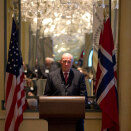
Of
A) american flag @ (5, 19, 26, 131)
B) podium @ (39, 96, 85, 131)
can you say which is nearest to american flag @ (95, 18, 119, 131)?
american flag @ (5, 19, 26, 131)

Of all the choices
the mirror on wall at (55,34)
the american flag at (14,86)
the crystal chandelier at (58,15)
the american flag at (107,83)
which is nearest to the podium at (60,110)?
the american flag at (107,83)

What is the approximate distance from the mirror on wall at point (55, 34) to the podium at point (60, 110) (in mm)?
2868

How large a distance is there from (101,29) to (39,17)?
1292 mm

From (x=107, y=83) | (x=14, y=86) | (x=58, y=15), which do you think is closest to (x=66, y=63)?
(x=107, y=83)

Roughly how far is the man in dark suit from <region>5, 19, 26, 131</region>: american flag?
656mm

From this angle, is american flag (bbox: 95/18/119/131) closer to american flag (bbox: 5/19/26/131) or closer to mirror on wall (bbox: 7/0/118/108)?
mirror on wall (bbox: 7/0/118/108)

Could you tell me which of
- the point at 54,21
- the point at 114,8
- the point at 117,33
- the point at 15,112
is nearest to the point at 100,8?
the point at 114,8

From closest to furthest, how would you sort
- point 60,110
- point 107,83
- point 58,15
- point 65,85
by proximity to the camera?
point 60,110, point 65,85, point 107,83, point 58,15

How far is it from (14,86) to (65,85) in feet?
3.08

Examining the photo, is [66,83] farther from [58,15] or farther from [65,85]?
[58,15]

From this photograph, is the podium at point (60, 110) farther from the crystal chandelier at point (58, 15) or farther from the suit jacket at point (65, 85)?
the crystal chandelier at point (58, 15)

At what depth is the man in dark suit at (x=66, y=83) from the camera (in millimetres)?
4190

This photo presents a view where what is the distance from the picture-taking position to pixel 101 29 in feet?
15.7

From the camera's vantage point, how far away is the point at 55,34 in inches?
208
